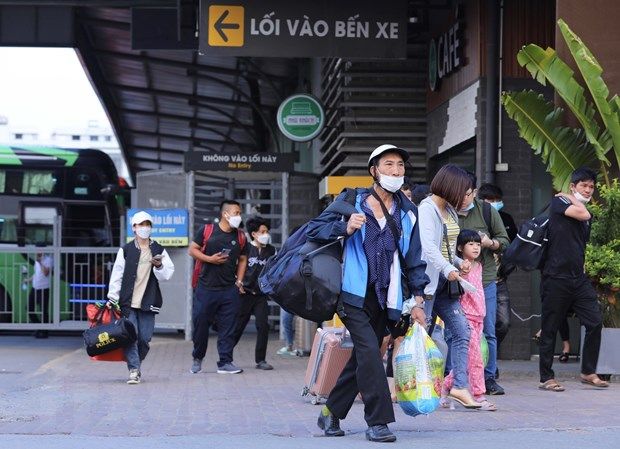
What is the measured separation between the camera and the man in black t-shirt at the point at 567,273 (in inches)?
439

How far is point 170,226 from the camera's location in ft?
64.4

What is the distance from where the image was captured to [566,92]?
12352mm

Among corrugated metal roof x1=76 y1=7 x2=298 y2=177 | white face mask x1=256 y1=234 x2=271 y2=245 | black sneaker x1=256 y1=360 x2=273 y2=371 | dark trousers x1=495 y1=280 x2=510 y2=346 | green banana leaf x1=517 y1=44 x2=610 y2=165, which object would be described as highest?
corrugated metal roof x1=76 y1=7 x2=298 y2=177

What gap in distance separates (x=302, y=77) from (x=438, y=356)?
751 inches

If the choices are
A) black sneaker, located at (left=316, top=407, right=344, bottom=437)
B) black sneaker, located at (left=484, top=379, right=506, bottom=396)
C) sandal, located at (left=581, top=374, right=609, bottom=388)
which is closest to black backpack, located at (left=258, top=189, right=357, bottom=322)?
black sneaker, located at (left=316, top=407, right=344, bottom=437)

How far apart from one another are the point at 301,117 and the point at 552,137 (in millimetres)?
9193

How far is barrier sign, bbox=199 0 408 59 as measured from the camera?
14.4 m

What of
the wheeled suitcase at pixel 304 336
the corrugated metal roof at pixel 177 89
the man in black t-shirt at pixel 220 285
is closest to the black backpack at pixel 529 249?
the man in black t-shirt at pixel 220 285

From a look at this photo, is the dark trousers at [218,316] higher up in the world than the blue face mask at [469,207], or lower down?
lower down

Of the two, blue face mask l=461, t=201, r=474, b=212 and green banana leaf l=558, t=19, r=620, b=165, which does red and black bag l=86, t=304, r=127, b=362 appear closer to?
blue face mask l=461, t=201, r=474, b=212

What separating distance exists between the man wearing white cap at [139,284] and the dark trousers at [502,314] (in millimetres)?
3229

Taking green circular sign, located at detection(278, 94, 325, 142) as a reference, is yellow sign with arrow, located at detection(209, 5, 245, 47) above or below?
above

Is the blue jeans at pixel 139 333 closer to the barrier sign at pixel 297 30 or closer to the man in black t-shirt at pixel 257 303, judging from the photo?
the man in black t-shirt at pixel 257 303

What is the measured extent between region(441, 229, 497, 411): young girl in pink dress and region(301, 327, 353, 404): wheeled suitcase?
0.81 m
